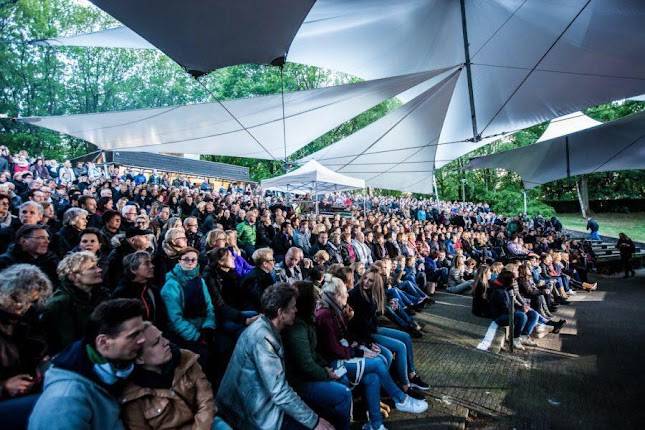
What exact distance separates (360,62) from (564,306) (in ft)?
24.6

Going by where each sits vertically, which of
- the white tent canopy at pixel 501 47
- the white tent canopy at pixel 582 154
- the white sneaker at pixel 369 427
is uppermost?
the white tent canopy at pixel 501 47

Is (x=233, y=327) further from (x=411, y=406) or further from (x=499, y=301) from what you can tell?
(x=499, y=301)

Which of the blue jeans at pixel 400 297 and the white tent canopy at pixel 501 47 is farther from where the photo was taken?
the blue jeans at pixel 400 297

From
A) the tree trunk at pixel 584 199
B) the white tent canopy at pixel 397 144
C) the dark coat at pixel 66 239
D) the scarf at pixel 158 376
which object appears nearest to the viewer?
the scarf at pixel 158 376

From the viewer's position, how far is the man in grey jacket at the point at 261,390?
1918mm

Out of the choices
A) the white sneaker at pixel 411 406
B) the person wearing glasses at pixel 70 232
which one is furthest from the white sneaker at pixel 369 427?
the person wearing glasses at pixel 70 232

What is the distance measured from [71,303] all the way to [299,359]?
5.01 ft

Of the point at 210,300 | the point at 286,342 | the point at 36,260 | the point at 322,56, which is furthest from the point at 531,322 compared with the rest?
the point at 322,56

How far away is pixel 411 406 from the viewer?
297 centimetres

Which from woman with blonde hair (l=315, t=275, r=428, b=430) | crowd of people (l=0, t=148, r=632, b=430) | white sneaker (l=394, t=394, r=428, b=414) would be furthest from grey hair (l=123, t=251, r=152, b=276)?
white sneaker (l=394, t=394, r=428, b=414)

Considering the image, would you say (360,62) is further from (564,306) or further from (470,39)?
(564,306)

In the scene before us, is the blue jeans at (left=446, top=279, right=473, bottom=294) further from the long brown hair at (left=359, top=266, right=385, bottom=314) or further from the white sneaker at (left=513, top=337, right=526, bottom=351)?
the long brown hair at (left=359, top=266, right=385, bottom=314)

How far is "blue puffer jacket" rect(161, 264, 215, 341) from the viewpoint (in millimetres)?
2625

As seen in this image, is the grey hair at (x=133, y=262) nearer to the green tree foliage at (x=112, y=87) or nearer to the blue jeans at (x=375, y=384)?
the blue jeans at (x=375, y=384)
